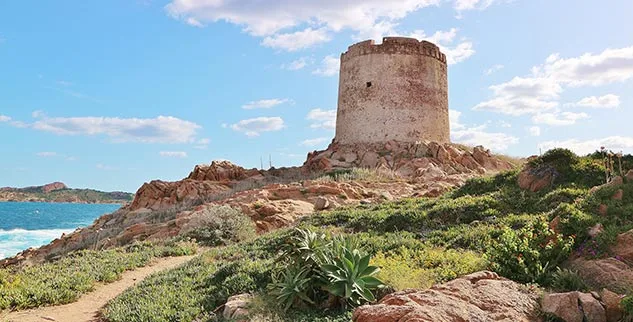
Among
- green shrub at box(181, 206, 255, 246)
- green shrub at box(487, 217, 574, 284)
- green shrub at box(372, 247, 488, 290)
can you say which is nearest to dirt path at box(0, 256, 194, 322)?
green shrub at box(181, 206, 255, 246)

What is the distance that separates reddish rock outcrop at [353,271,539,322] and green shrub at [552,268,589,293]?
0.60m

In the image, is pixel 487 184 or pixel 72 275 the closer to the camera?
pixel 72 275

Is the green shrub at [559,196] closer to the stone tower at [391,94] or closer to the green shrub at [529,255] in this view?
the green shrub at [529,255]

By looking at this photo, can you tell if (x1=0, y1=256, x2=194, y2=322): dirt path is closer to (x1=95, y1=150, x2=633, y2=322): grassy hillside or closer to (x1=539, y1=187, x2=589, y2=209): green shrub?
(x1=95, y1=150, x2=633, y2=322): grassy hillside

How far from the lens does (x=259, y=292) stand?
7.83 metres

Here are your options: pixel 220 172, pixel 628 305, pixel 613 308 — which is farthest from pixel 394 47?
pixel 628 305

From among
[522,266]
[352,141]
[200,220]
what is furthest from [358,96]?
[522,266]

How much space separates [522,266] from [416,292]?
2085 millimetres

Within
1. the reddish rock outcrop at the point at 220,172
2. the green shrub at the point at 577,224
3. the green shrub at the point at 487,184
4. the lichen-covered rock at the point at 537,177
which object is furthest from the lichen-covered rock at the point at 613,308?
the reddish rock outcrop at the point at 220,172

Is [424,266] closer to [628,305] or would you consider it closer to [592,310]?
[592,310]

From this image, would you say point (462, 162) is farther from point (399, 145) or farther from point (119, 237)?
point (119, 237)

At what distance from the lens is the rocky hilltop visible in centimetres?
1655

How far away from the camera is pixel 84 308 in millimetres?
9094

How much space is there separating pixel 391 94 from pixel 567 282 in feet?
64.5
